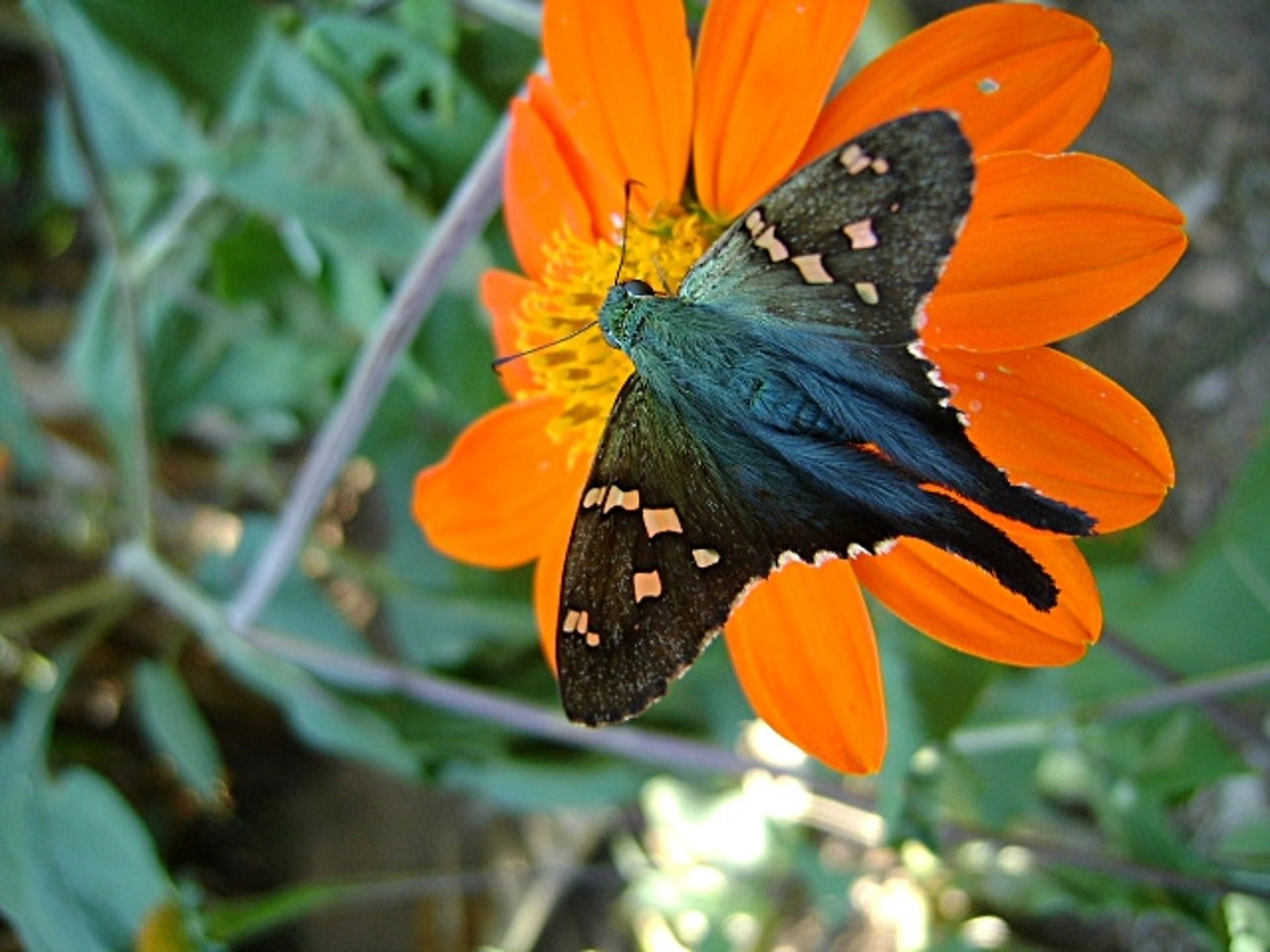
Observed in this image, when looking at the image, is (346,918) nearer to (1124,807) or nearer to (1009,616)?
(1124,807)

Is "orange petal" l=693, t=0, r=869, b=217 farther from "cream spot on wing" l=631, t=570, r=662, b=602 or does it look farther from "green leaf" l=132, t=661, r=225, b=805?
"green leaf" l=132, t=661, r=225, b=805

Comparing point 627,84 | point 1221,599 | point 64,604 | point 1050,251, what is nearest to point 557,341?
point 627,84

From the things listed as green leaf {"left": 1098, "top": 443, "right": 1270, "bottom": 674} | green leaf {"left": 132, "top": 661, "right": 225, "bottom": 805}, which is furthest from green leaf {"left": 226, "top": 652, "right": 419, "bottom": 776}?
green leaf {"left": 1098, "top": 443, "right": 1270, "bottom": 674}

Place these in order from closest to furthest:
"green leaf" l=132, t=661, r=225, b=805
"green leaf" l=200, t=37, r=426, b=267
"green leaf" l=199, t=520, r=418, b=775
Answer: "green leaf" l=200, t=37, r=426, b=267 → "green leaf" l=199, t=520, r=418, b=775 → "green leaf" l=132, t=661, r=225, b=805

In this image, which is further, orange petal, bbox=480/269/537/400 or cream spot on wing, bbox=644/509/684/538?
orange petal, bbox=480/269/537/400

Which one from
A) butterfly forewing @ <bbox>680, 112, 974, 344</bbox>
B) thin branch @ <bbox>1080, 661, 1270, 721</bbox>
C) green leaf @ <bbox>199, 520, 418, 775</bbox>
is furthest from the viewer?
green leaf @ <bbox>199, 520, 418, 775</bbox>

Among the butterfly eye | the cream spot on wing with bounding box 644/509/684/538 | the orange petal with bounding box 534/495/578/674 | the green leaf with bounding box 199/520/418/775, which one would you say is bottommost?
the green leaf with bounding box 199/520/418/775

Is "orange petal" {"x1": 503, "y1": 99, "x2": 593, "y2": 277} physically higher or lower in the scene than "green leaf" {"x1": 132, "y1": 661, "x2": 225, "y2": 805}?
higher
